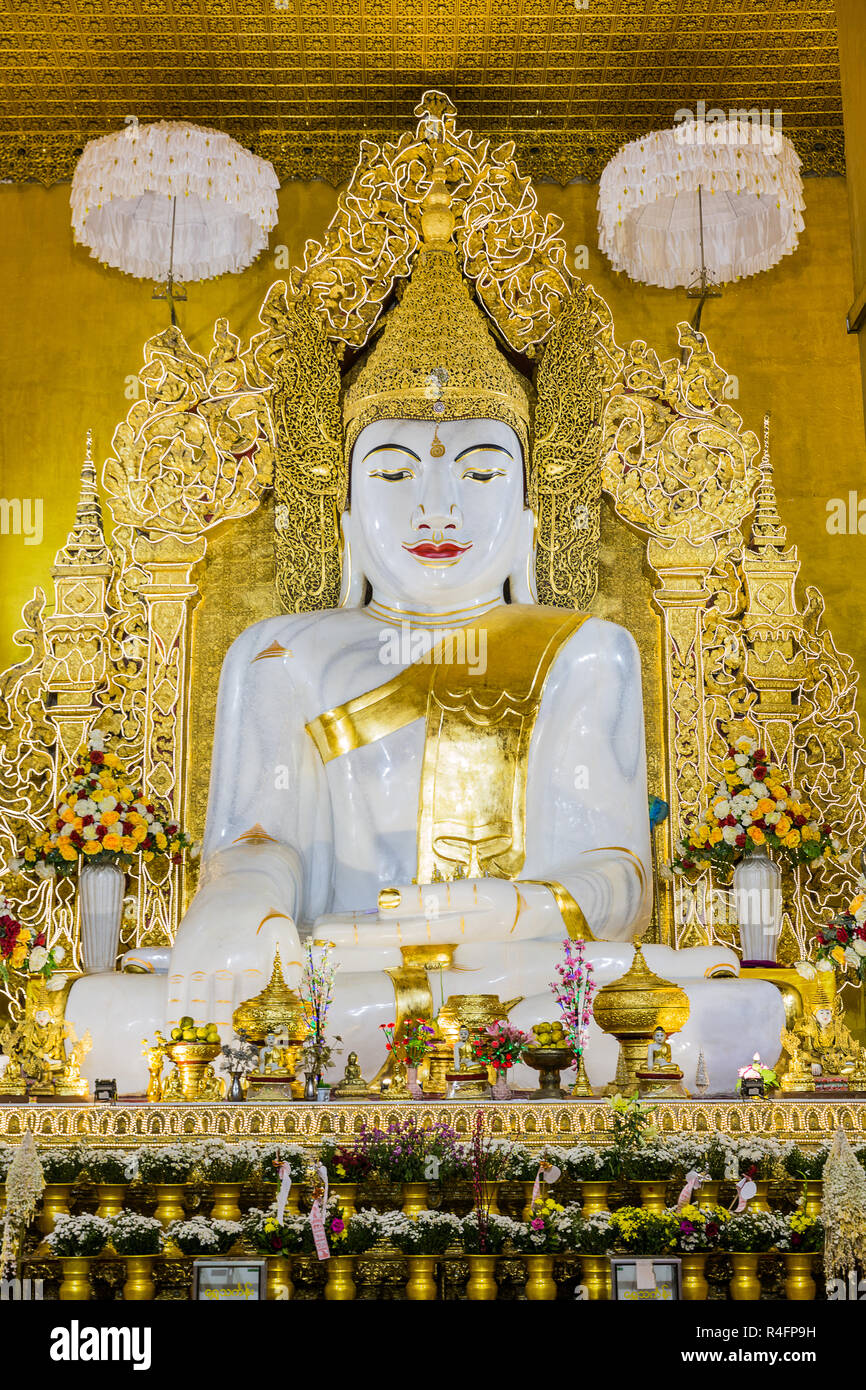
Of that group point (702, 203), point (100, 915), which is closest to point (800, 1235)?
point (100, 915)

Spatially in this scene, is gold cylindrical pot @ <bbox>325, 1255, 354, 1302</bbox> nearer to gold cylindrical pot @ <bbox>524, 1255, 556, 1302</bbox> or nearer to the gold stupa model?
gold cylindrical pot @ <bbox>524, 1255, 556, 1302</bbox>

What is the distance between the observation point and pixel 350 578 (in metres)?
7.59

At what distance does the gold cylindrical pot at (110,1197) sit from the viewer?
4.41m

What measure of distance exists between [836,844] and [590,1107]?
9.94 ft

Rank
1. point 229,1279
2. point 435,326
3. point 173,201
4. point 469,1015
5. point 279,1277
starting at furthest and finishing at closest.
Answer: point 173,201, point 435,326, point 469,1015, point 279,1277, point 229,1279

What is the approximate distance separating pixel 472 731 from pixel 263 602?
139 centimetres

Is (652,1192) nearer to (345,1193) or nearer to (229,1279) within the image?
(345,1193)

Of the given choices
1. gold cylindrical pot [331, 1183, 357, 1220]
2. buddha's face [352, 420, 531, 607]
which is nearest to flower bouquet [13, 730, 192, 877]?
buddha's face [352, 420, 531, 607]

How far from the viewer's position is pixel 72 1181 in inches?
174

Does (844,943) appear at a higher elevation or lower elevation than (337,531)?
lower

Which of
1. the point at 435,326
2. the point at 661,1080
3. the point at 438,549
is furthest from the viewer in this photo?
the point at 435,326

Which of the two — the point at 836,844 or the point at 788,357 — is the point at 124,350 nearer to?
the point at 788,357

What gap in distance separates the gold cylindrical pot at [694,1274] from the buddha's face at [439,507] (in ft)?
12.6
